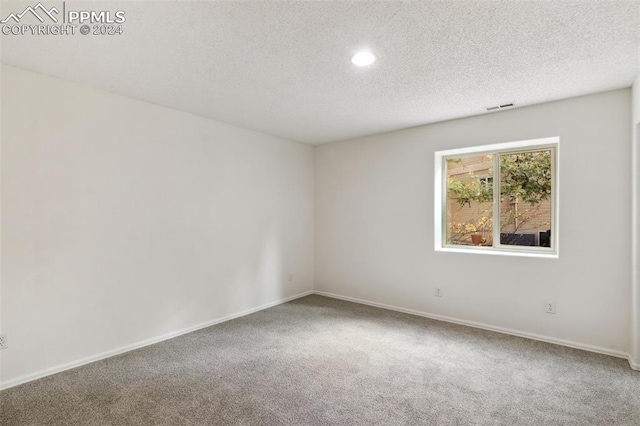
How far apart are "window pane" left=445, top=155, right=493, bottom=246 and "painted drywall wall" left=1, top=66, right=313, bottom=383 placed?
2.52 meters

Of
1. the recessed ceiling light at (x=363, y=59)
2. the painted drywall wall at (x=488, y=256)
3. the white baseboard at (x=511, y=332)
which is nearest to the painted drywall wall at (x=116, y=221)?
the painted drywall wall at (x=488, y=256)

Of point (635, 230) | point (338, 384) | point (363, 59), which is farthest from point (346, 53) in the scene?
point (635, 230)

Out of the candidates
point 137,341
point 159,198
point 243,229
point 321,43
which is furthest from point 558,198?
point 137,341

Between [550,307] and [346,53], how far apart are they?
10.4ft

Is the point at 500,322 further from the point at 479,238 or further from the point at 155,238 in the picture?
the point at 155,238

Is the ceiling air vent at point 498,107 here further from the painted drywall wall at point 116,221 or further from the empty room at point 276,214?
the painted drywall wall at point 116,221

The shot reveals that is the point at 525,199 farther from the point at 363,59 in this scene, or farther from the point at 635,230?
the point at 363,59

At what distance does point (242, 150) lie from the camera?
4.20 meters

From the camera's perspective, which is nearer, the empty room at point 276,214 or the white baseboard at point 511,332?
the empty room at point 276,214

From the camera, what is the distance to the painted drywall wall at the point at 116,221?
2496mm

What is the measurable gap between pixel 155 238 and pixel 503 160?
4.02m

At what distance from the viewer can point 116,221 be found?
3021mm

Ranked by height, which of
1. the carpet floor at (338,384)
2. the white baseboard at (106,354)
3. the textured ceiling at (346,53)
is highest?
the textured ceiling at (346,53)

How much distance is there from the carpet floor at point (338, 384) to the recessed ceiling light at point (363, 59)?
244 cm
